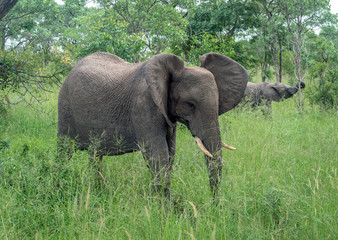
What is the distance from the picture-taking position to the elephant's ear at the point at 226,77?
391 cm

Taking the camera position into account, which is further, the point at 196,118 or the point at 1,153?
the point at 1,153

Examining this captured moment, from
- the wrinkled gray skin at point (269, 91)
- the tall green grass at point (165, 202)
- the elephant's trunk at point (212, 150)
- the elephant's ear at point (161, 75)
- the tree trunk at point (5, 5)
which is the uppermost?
the tree trunk at point (5, 5)

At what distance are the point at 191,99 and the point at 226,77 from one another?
0.72 meters

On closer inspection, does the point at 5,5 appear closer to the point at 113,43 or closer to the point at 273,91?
the point at 113,43

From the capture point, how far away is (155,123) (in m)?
3.50

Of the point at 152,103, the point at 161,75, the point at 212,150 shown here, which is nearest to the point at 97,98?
the point at 152,103

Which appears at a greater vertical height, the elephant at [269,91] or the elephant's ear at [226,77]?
the elephant's ear at [226,77]

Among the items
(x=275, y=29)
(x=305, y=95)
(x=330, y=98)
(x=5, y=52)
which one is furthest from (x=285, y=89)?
(x=5, y=52)

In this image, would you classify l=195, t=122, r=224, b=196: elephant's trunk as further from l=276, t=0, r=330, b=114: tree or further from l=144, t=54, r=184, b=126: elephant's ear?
l=276, t=0, r=330, b=114: tree

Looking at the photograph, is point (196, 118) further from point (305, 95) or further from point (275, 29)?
point (275, 29)

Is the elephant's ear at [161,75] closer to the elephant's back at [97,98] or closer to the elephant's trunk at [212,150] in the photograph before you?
the elephant's trunk at [212,150]

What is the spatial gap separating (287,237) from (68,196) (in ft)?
6.64

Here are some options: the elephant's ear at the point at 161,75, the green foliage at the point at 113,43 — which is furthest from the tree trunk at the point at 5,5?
the green foliage at the point at 113,43

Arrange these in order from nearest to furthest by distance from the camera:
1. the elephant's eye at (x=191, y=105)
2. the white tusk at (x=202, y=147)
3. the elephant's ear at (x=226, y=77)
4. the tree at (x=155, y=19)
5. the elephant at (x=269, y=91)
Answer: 1. the white tusk at (x=202, y=147)
2. the elephant's eye at (x=191, y=105)
3. the elephant's ear at (x=226, y=77)
4. the tree at (x=155, y=19)
5. the elephant at (x=269, y=91)
